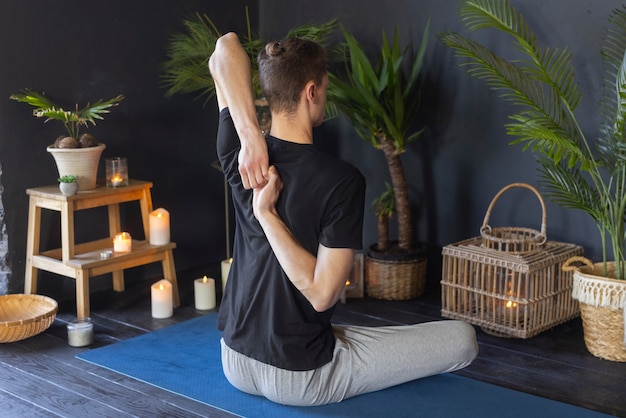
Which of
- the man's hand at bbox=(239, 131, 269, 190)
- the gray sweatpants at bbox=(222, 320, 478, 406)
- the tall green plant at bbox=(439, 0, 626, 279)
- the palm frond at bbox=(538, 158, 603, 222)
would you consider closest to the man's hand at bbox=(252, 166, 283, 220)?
the man's hand at bbox=(239, 131, 269, 190)

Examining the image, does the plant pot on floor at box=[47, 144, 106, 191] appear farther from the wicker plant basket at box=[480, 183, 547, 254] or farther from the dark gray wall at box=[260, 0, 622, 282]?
the wicker plant basket at box=[480, 183, 547, 254]

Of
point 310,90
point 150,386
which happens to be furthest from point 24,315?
point 310,90

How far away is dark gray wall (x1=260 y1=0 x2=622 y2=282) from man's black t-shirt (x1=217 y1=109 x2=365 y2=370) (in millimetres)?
1612

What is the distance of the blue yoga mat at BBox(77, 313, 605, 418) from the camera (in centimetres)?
244

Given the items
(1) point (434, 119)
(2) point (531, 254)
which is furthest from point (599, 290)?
(1) point (434, 119)

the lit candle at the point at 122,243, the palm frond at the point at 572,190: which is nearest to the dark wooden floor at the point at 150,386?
the lit candle at the point at 122,243

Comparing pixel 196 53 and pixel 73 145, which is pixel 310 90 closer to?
pixel 73 145

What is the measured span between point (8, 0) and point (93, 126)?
2.12 feet

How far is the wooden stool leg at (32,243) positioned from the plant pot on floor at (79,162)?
0.20 m

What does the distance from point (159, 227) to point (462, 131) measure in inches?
55.9

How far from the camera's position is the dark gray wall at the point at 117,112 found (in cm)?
352

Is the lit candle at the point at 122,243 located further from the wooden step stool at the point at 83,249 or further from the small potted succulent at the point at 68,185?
the small potted succulent at the point at 68,185

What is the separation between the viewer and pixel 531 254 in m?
3.22

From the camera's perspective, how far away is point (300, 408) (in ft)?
8.04
